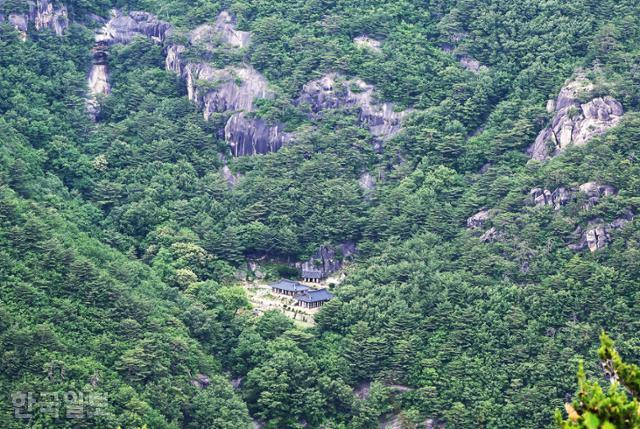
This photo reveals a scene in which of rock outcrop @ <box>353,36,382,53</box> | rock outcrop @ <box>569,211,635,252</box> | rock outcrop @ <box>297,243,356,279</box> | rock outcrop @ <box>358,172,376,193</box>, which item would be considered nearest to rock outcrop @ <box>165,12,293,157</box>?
rock outcrop @ <box>358,172,376,193</box>

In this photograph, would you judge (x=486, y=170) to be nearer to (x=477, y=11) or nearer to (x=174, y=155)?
(x=477, y=11)

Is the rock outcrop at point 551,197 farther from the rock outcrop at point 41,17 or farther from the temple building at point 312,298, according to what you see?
the rock outcrop at point 41,17

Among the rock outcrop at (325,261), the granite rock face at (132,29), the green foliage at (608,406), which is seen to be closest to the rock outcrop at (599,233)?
the rock outcrop at (325,261)

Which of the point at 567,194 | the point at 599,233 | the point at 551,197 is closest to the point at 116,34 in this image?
the point at 551,197

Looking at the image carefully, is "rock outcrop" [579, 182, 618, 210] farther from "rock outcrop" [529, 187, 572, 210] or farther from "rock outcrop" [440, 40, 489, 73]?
"rock outcrop" [440, 40, 489, 73]

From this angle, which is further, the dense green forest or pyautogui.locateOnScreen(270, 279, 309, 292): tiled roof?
pyautogui.locateOnScreen(270, 279, 309, 292): tiled roof

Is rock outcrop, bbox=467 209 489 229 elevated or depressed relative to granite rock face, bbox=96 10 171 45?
depressed
